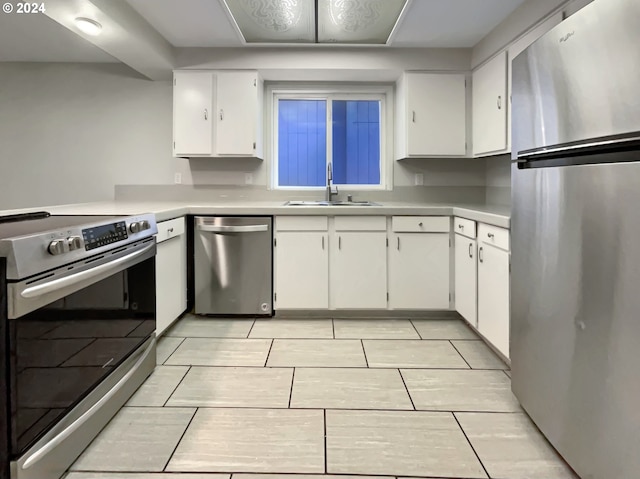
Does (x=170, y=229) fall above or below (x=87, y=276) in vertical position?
above

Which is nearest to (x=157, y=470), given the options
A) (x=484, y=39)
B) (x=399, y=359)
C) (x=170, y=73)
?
(x=399, y=359)

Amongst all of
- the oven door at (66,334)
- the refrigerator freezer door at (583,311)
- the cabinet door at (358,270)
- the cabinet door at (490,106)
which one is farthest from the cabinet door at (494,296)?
the oven door at (66,334)

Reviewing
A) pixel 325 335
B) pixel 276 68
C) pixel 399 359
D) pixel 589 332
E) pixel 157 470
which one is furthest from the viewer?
pixel 276 68

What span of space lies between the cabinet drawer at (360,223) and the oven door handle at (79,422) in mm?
1658

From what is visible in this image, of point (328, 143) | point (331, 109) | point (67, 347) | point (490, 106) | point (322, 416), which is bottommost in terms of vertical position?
point (322, 416)

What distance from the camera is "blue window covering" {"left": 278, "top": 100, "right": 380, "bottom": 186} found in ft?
12.8

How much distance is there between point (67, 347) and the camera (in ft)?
4.78

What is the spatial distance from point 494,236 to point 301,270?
56.1 inches

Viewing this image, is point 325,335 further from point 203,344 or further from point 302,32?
point 302,32

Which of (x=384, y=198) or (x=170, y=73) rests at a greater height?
(x=170, y=73)

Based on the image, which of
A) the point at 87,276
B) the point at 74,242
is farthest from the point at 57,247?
the point at 87,276

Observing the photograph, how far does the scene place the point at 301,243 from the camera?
3.21m

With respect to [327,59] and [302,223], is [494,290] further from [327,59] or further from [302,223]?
[327,59]

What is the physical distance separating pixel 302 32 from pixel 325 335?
86.3 inches
